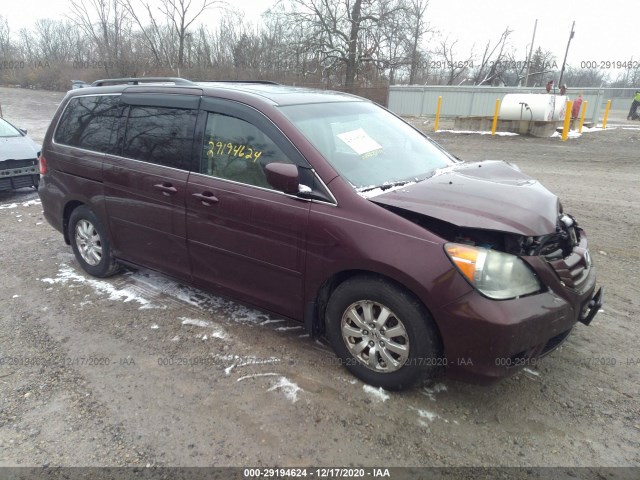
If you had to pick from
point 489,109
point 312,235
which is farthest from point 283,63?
point 312,235

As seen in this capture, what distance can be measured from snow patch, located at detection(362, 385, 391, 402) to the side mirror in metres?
1.35

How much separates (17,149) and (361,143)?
7.13 meters

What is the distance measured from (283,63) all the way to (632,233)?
86.9ft

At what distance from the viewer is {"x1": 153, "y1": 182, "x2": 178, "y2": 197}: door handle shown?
3.48 meters

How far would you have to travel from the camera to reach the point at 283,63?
2878cm

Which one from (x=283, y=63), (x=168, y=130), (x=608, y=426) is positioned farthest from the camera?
(x=283, y=63)

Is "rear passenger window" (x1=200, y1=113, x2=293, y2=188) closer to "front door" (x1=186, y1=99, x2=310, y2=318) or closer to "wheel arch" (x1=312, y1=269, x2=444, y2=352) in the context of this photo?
"front door" (x1=186, y1=99, x2=310, y2=318)

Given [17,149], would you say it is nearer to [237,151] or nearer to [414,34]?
[237,151]

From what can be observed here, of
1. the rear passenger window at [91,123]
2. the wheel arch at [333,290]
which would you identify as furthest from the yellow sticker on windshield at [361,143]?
the rear passenger window at [91,123]

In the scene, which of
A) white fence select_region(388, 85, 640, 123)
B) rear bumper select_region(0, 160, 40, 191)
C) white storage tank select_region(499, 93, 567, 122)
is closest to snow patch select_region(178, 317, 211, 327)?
rear bumper select_region(0, 160, 40, 191)

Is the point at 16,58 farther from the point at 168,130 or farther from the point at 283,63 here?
the point at 168,130

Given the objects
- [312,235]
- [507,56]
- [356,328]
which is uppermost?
[507,56]

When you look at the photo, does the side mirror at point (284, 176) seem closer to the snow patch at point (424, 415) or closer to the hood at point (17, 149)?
the snow patch at point (424, 415)

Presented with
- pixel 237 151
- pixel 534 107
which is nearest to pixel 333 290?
pixel 237 151
